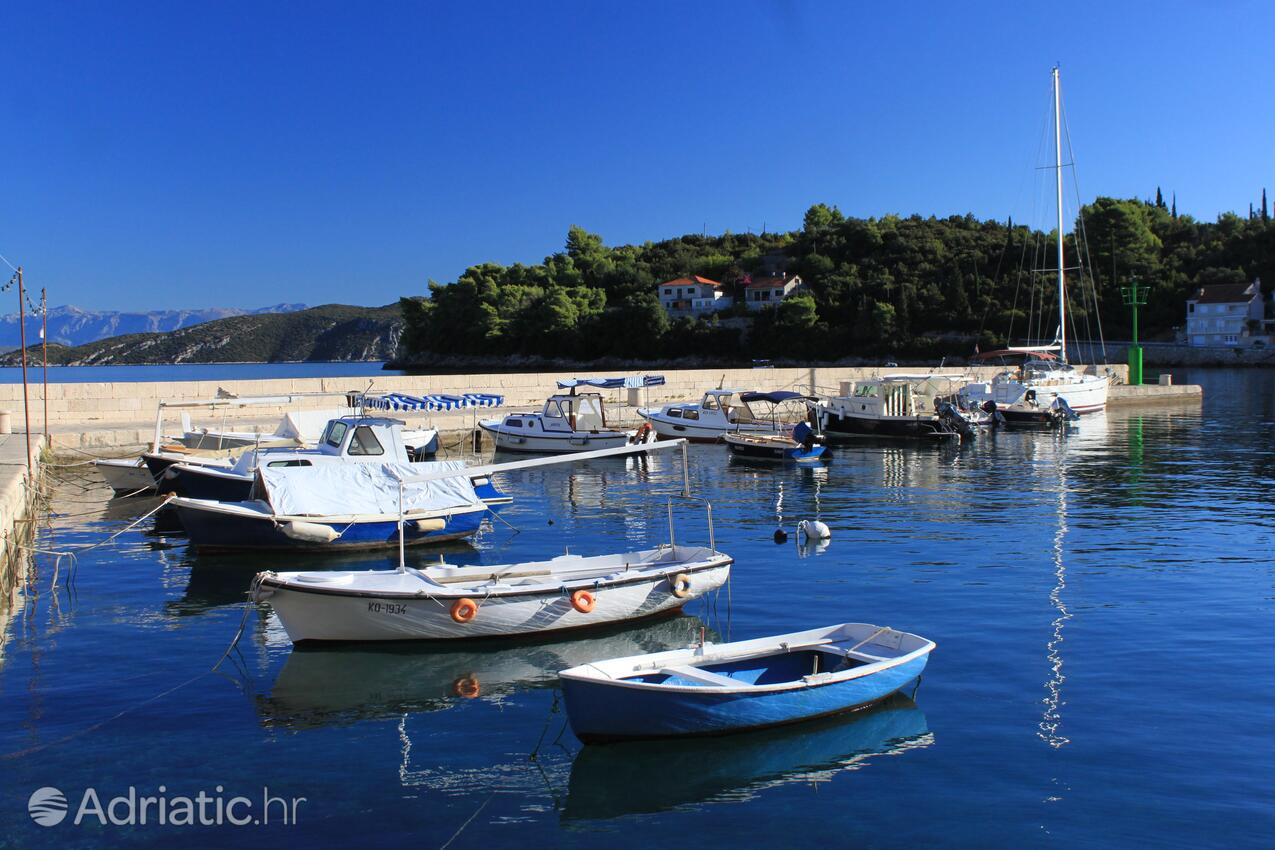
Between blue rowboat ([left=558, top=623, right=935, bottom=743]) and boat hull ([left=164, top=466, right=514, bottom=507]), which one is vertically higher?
boat hull ([left=164, top=466, right=514, bottom=507])

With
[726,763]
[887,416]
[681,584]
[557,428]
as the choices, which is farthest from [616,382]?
[726,763]

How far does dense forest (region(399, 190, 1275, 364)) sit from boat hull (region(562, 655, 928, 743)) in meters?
95.6

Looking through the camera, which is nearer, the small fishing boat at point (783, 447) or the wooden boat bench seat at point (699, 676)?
the wooden boat bench seat at point (699, 676)

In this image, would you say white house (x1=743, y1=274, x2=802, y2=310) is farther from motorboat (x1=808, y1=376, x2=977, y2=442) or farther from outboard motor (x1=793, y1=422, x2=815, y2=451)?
outboard motor (x1=793, y1=422, x2=815, y2=451)

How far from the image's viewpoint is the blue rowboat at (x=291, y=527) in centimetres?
1772

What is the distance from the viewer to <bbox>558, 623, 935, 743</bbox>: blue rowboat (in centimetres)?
916

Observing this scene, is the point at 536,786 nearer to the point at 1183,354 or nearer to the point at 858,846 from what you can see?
the point at 858,846

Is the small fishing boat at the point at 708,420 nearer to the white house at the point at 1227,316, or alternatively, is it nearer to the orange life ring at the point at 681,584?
the orange life ring at the point at 681,584

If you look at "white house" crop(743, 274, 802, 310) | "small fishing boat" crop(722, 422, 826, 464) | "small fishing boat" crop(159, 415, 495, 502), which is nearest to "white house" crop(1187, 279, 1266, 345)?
"white house" crop(743, 274, 802, 310)

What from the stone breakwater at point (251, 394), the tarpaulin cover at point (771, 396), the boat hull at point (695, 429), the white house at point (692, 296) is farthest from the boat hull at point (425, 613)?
the white house at point (692, 296)

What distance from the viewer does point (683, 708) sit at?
922cm

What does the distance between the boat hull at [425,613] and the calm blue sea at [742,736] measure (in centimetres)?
31

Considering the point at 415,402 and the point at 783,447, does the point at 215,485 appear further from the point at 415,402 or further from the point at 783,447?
the point at 783,447

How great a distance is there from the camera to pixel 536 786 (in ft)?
28.5
